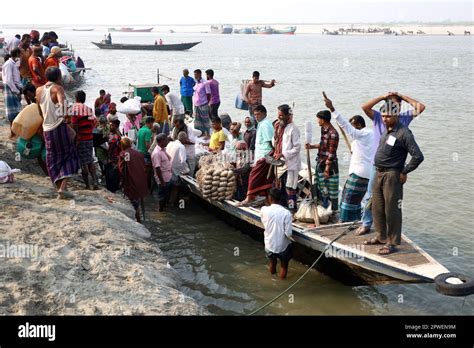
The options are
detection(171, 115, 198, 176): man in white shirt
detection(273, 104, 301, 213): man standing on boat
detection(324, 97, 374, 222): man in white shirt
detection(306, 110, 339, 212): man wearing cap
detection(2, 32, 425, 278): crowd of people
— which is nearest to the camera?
detection(2, 32, 425, 278): crowd of people

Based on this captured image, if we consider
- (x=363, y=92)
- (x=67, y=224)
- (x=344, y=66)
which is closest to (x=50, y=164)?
(x=67, y=224)

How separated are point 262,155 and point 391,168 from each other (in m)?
2.39

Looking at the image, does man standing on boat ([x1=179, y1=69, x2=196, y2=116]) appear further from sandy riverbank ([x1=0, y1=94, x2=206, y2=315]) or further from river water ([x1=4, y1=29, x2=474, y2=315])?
sandy riverbank ([x1=0, y1=94, x2=206, y2=315])

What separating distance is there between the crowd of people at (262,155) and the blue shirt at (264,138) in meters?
0.01

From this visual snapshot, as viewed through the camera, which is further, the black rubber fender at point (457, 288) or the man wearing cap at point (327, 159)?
the man wearing cap at point (327, 159)

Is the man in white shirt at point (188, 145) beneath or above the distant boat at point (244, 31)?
beneath

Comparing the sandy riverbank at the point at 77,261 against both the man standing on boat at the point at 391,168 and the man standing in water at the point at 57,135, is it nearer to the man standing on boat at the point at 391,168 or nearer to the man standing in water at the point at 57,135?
the man standing in water at the point at 57,135

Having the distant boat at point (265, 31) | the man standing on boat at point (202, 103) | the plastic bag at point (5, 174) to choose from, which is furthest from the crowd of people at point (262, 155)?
the distant boat at point (265, 31)

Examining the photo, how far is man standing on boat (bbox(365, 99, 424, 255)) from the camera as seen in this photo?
18.9 ft

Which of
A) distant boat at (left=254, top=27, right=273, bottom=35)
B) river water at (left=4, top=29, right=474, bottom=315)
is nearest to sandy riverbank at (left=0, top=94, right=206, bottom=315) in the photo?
river water at (left=4, top=29, right=474, bottom=315)

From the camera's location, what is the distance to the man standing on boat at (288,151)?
7.38m

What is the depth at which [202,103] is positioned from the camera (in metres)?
12.5

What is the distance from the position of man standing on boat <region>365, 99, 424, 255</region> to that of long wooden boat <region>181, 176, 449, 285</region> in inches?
8.0

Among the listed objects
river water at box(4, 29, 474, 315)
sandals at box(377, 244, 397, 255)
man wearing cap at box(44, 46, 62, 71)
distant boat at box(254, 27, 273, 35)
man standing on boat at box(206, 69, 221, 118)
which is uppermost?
distant boat at box(254, 27, 273, 35)
